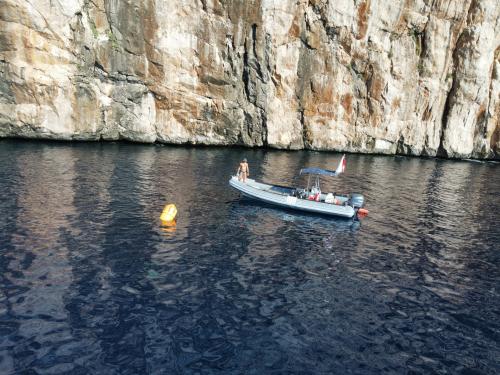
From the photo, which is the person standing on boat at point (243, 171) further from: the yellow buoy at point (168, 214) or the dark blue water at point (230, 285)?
the yellow buoy at point (168, 214)

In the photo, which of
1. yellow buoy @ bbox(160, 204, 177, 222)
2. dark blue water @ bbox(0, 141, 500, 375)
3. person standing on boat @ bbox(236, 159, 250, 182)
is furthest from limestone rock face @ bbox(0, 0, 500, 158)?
yellow buoy @ bbox(160, 204, 177, 222)

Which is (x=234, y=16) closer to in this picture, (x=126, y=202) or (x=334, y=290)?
(x=126, y=202)

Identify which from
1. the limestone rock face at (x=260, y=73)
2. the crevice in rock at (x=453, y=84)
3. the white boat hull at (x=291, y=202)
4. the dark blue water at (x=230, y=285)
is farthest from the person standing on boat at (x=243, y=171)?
the crevice in rock at (x=453, y=84)

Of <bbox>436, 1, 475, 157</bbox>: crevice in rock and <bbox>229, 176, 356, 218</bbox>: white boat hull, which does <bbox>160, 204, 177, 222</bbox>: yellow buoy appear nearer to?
<bbox>229, 176, 356, 218</bbox>: white boat hull

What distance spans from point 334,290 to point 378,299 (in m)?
1.94

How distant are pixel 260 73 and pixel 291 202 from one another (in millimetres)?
38986

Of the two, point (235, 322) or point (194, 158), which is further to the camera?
point (194, 158)

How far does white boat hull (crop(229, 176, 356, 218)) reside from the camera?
29978 millimetres

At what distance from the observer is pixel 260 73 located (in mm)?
65000

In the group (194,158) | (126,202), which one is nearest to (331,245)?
(126,202)

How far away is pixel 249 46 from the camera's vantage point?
63875 mm

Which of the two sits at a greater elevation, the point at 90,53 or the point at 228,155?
the point at 90,53

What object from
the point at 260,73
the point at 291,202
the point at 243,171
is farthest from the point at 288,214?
the point at 260,73

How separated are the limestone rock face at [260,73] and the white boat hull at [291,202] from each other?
33.1 meters
